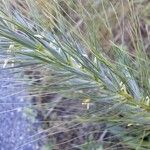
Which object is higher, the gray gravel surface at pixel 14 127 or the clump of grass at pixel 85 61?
the clump of grass at pixel 85 61

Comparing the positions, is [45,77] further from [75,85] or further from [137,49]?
[137,49]

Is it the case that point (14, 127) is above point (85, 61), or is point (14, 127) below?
below

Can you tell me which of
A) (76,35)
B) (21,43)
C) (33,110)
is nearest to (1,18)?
(21,43)

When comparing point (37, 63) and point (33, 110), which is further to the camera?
point (33, 110)

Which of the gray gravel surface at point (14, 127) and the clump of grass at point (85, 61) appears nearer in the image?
the clump of grass at point (85, 61)

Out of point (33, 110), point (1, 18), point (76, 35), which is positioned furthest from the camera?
point (33, 110)

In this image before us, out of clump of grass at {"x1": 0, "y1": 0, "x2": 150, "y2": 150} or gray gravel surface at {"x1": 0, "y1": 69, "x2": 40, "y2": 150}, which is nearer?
clump of grass at {"x1": 0, "y1": 0, "x2": 150, "y2": 150}

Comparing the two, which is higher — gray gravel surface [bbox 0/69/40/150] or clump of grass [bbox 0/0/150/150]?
clump of grass [bbox 0/0/150/150]

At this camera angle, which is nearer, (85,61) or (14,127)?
(85,61)
